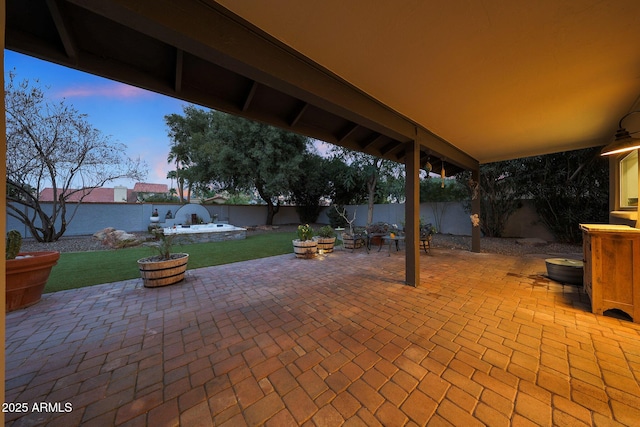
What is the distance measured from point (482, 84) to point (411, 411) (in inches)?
122

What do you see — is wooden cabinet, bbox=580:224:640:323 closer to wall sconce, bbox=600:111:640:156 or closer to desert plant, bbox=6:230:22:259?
wall sconce, bbox=600:111:640:156

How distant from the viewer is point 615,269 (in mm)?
2451

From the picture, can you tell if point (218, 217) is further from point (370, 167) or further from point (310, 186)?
point (370, 167)

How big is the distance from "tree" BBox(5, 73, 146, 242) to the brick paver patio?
6823 millimetres

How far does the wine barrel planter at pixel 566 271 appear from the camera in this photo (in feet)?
11.4

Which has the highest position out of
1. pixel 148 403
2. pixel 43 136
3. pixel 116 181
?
pixel 43 136

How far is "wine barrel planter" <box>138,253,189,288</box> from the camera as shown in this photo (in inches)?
139

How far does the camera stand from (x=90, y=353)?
6.44ft

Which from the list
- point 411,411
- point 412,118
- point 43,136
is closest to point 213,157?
point 43,136

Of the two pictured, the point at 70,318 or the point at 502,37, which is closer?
the point at 502,37

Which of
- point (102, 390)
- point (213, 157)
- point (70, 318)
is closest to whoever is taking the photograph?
point (102, 390)

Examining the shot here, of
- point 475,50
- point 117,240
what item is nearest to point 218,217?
point 117,240

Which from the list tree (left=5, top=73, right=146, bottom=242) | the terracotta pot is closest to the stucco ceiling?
the terracotta pot

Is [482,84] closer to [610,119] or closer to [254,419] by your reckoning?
[610,119]
